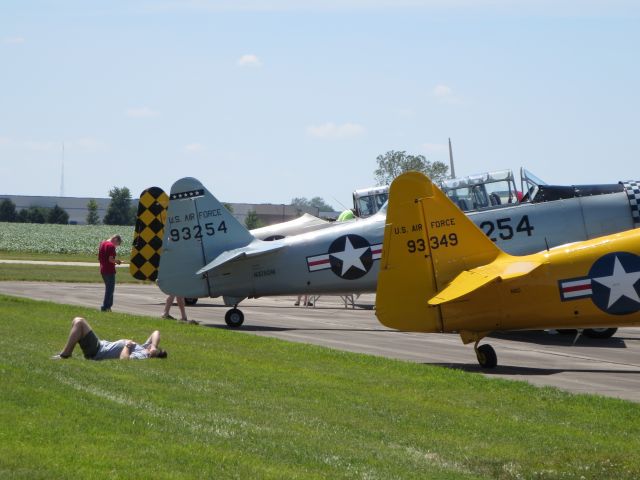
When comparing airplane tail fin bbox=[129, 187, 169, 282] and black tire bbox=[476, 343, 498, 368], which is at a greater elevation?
airplane tail fin bbox=[129, 187, 169, 282]

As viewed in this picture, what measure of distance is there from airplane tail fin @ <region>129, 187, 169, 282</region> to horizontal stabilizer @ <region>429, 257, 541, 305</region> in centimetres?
1120

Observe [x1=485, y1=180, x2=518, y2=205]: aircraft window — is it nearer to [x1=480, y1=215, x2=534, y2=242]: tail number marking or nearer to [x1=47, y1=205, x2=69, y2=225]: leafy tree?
[x1=480, y1=215, x2=534, y2=242]: tail number marking

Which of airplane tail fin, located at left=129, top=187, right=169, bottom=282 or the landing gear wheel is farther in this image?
airplane tail fin, located at left=129, top=187, right=169, bottom=282

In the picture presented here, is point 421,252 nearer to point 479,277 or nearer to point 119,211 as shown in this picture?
point 479,277

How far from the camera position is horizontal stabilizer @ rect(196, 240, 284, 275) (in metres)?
20.1

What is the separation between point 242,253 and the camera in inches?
793

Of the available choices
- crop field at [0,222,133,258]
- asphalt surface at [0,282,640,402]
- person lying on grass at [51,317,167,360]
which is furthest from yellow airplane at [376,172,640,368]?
crop field at [0,222,133,258]

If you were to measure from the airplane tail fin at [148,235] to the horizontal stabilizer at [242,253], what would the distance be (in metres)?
4.15

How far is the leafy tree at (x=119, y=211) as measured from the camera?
14388cm

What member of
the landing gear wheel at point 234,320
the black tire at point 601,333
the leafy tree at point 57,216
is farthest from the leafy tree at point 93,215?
the black tire at point 601,333

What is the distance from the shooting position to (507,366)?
15.1 m

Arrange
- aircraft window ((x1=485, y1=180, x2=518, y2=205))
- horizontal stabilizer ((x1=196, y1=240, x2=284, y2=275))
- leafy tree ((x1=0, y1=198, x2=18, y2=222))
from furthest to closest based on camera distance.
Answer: leafy tree ((x1=0, y1=198, x2=18, y2=222)), horizontal stabilizer ((x1=196, y1=240, x2=284, y2=275)), aircraft window ((x1=485, y1=180, x2=518, y2=205))

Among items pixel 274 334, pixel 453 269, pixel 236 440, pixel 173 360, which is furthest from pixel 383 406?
pixel 274 334

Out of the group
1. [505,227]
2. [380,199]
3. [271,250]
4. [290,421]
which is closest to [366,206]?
[380,199]
